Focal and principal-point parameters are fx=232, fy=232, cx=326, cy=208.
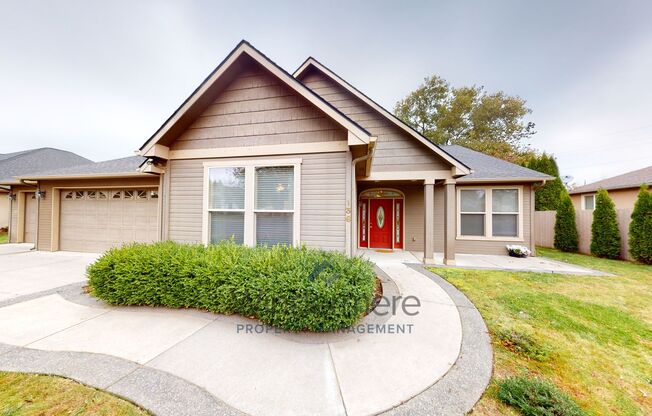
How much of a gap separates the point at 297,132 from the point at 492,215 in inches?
343

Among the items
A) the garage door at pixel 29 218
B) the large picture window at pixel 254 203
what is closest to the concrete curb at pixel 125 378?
the large picture window at pixel 254 203

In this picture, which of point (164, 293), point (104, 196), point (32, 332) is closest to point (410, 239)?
point (164, 293)

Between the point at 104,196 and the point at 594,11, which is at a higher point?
the point at 594,11

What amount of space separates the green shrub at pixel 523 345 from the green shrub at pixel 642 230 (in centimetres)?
975

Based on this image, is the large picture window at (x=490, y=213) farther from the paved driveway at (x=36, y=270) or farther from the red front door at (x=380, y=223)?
the paved driveway at (x=36, y=270)

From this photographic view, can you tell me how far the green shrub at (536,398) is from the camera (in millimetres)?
1977

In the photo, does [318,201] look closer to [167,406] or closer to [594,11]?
[167,406]

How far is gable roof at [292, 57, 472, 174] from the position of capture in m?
7.07

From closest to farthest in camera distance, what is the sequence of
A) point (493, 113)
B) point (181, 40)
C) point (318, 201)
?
point (318, 201) < point (181, 40) < point (493, 113)

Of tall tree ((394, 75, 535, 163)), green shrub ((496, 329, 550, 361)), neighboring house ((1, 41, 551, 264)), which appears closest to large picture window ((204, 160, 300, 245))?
neighboring house ((1, 41, 551, 264))

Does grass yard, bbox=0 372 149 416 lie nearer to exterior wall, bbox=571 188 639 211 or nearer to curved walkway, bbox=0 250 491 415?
curved walkway, bbox=0 250 491 415

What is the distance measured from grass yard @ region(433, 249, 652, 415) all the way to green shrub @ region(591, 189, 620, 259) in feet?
13.6

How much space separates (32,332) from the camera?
329 cm

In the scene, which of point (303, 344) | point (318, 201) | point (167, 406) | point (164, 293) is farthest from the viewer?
point (318, 201)
